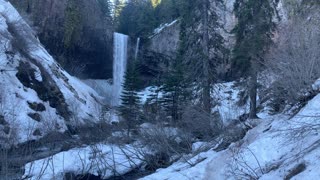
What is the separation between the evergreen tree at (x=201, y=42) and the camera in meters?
23.6

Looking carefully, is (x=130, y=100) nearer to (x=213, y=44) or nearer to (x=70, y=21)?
(x=213, y=44)

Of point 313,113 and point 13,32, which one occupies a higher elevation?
point 13,32

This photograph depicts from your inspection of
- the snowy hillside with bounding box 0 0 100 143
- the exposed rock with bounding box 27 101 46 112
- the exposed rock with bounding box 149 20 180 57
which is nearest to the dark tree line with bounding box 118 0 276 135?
the snowy hillside with bounding box 0 0 100 143

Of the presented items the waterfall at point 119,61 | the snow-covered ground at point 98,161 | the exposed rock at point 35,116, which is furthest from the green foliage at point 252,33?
the waterfall at point 119,61

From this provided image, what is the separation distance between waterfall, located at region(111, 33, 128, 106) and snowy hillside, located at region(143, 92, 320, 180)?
3335cm

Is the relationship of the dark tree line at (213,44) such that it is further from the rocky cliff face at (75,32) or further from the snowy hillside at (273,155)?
the rocky cliff face at (75,32)

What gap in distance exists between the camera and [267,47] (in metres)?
23.2

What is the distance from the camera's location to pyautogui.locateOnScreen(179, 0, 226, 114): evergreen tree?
2364cm

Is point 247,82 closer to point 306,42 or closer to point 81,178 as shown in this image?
point 306,42

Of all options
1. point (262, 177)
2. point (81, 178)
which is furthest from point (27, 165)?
point (262, 177)

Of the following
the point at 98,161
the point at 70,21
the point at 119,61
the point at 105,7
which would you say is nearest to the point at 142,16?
the point at 105,7

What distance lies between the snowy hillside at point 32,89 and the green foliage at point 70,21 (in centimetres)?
817

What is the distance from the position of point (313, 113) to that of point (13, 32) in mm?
25740

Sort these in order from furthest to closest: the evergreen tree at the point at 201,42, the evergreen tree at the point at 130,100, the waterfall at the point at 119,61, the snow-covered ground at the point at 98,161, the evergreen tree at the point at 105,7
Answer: the evergreen tree at the point at 105,7 < the waterfall at the point at 119,61 < the evergreen tree at the point at 130,100 < the evergreen tree at the point at 201,42 < the snow-covered ground at the point at 98,161
